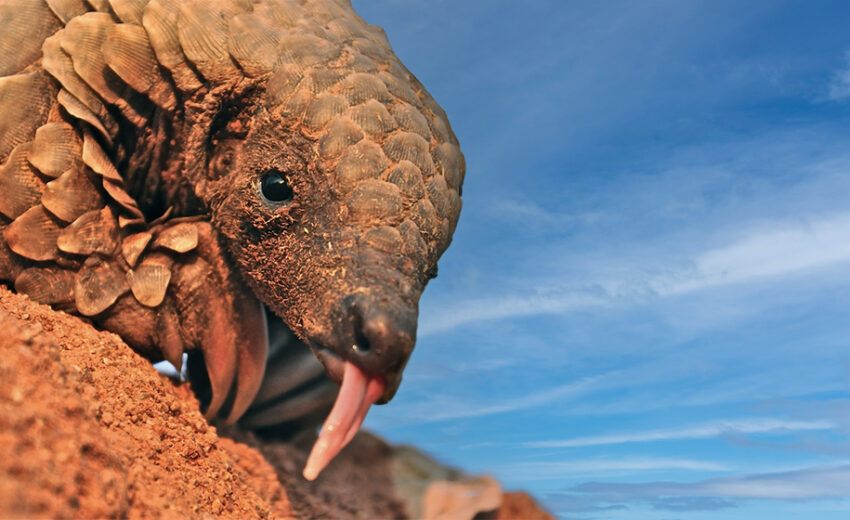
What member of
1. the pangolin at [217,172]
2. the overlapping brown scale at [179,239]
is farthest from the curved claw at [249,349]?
the overlapping brown scale at [179,239]

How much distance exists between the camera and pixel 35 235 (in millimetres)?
3695

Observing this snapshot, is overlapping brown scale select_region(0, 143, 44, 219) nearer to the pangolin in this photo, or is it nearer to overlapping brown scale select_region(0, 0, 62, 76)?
the pangolin

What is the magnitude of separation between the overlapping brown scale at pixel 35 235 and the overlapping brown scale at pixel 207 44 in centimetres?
111

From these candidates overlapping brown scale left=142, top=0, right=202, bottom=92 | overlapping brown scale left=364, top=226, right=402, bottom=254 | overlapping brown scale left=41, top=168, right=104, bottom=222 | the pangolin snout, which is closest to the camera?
the pangolin snout

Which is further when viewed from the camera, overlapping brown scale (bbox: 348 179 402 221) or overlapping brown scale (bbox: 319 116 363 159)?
overlapping brown scale (bbox: 319 116 363 159)

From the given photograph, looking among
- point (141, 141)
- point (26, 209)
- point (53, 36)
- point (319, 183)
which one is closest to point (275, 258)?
point (319, 183)

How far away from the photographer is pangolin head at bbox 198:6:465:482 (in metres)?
2.95

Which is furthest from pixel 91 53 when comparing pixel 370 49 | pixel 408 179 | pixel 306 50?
pixel 408 179

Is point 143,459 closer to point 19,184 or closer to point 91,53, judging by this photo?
point 19,184

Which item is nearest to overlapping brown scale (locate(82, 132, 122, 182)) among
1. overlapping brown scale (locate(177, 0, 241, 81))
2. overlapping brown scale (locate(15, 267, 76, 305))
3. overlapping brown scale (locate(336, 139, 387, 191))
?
overlapping brown scale (locate(15, 267, 76, 305))

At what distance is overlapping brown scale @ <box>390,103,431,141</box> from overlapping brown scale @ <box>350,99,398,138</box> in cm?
5

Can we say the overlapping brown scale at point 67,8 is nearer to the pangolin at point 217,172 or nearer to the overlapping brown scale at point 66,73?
the pangolin at point 217,172

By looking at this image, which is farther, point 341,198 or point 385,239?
point 341,198

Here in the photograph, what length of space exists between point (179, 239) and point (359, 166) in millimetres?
1188
